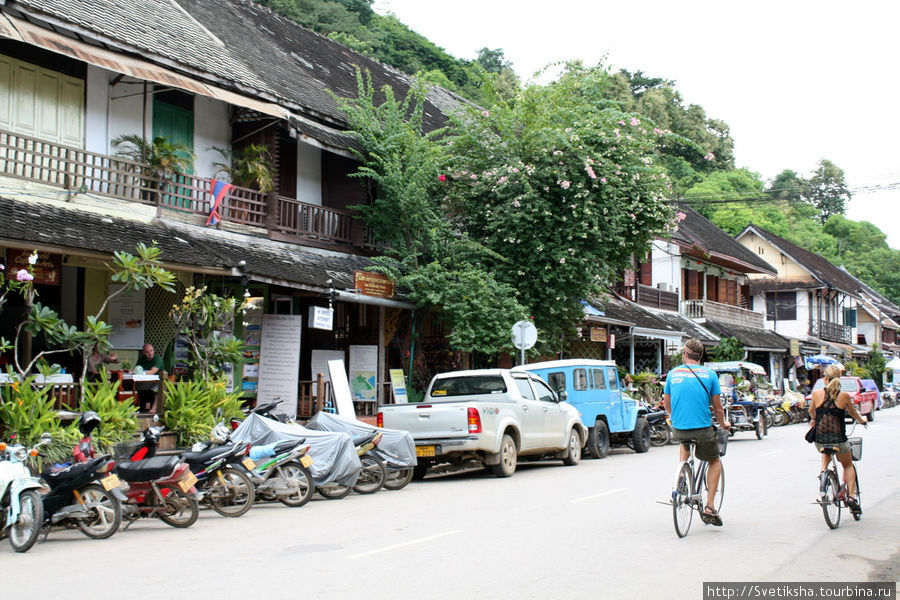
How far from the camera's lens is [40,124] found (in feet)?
49.4

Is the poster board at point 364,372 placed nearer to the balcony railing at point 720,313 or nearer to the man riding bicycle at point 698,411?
the man riding bicycle at point 698,411

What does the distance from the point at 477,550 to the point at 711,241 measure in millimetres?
39057

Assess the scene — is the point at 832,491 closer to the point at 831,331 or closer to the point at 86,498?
the point at 86,498

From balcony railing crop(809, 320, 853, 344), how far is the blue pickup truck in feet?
122

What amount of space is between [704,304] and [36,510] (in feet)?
113

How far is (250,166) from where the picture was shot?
18062 millimetres

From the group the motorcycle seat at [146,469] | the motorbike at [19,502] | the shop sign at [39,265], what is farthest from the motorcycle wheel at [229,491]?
the shop sign at [39,265]

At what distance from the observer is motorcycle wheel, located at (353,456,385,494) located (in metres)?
13.4

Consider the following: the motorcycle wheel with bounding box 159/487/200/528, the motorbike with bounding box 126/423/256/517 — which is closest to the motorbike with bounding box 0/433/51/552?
the motorcycle wheel with bounding box 159/487/200/528

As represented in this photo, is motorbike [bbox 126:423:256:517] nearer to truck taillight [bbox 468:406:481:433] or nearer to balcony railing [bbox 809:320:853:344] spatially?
truck taillight [bbox 468:406:481:433]

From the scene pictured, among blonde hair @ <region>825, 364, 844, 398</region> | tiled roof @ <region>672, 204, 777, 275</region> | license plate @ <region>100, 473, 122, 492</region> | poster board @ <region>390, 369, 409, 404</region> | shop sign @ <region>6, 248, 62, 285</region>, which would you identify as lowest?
license plate @ <region>100, 473, 122, 492</region>

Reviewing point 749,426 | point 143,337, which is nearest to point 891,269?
point 749,426

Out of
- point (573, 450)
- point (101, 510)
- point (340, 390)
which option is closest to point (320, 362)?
point (340, 390)

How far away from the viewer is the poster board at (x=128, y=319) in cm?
1572
